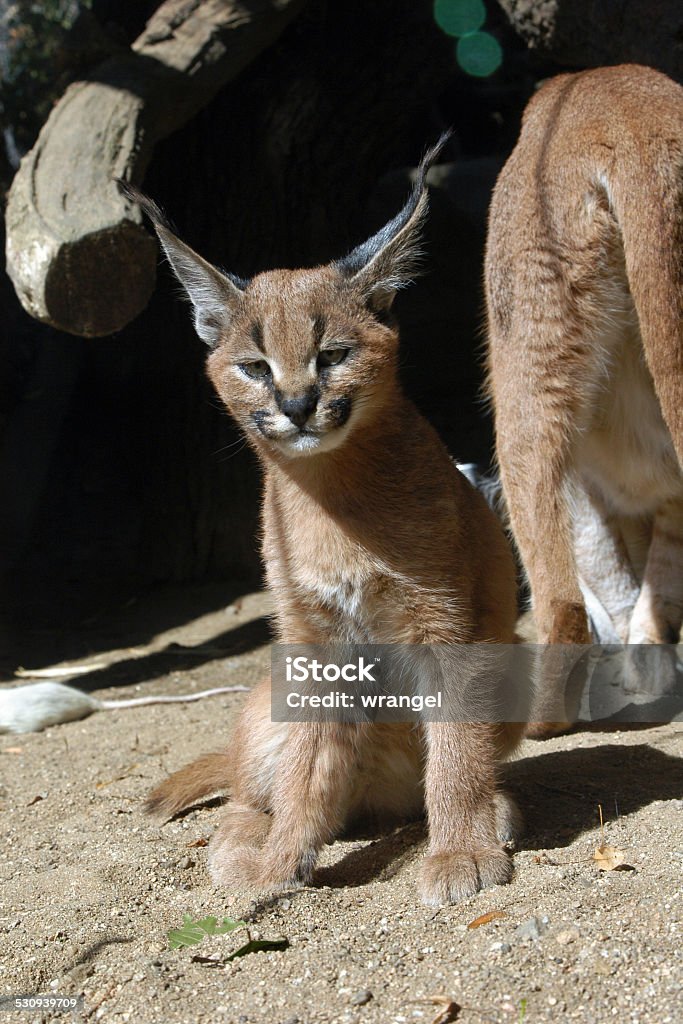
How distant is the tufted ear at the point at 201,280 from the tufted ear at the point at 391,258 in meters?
0.32

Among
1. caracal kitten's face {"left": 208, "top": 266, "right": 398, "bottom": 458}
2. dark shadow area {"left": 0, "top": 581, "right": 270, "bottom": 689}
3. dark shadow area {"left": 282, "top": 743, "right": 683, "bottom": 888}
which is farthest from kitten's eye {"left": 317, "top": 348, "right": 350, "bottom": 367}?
dark shadow area {"left": 0, "top": 581, "right": 270, "bottom": 689}

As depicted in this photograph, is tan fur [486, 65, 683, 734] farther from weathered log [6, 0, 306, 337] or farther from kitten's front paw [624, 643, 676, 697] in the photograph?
weathered log [6, 0, 306, 337]

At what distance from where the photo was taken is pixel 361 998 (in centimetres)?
242

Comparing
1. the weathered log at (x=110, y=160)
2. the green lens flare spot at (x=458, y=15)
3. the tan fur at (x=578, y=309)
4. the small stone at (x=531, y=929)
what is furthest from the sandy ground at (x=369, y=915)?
the green lens flare spot at (x=458, y=15)

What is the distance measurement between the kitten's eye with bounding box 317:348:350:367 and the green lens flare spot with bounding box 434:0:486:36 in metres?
4.94

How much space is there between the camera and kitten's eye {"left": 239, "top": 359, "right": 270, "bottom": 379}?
3.09 meters

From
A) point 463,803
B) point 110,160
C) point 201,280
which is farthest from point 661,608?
point 110,160

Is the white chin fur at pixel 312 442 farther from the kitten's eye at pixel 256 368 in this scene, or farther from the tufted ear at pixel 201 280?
the tufted ear at pixel 201 280

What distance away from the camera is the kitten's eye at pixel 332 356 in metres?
3.04

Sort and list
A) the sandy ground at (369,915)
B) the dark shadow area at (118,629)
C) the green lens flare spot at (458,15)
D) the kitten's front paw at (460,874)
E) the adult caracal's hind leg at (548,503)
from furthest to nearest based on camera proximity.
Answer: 1. the green lens flare spot at (458,15)
2. the dark shadow area at (118,629)
3. the adult caracal's hind leg at (548,503)
4. the kitten's front paw at (460,874)
5. the sandy ground at (369,915)

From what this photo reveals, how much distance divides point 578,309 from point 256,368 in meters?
1.43

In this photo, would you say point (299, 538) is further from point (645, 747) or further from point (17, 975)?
point (645, 747)

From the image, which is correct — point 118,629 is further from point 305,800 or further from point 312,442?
point 312,442

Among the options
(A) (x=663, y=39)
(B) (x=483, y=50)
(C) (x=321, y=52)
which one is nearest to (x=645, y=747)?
(A) (x=663, y=39)
